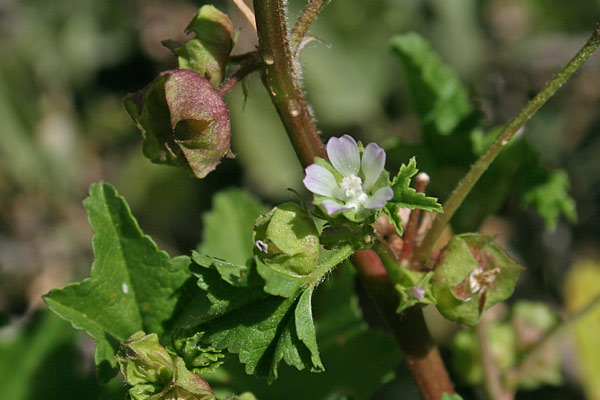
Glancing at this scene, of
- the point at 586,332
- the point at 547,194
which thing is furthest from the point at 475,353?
the point at 586,332

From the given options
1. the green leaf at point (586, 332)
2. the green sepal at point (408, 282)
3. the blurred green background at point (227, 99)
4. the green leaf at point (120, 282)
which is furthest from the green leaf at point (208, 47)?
the blurred green background at point (227, 99)

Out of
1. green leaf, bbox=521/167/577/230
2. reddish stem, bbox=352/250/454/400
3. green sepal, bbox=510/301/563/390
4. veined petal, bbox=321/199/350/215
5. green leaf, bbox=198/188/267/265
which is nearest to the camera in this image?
veined petal, bbox=321/199/350/215

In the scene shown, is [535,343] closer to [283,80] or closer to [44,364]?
[283,80]

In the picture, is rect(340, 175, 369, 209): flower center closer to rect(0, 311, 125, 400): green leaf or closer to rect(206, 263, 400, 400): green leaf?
rect(206, 263, 400, 400): green leaf

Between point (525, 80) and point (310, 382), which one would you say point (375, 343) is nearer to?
point (310, 382)

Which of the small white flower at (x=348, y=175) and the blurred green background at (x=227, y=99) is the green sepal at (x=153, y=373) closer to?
the small white flower at (x=348, y=175)

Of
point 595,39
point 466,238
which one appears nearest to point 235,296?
point 466,238

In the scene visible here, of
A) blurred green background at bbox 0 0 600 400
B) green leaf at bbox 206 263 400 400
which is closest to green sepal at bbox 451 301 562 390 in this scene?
green leaf at bbox 206 263 400 400
